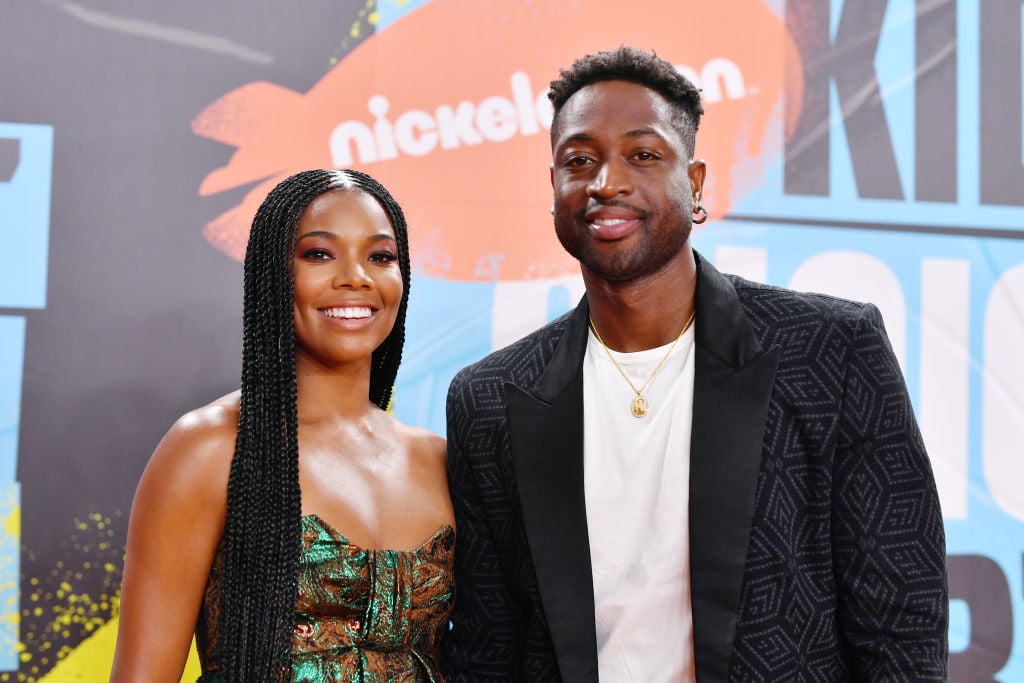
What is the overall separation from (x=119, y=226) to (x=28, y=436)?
675 millimetres

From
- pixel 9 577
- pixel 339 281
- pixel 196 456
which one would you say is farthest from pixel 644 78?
pixel 9 577

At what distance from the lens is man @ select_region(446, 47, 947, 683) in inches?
74.6

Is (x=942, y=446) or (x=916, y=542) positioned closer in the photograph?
(x=916, y=542)

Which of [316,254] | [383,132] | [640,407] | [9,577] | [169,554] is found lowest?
[9,577]

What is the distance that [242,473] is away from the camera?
1948 mm

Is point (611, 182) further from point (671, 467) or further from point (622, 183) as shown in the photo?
point (671, 467)

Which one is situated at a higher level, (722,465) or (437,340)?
(437,340)

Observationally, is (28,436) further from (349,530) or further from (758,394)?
(758,394)

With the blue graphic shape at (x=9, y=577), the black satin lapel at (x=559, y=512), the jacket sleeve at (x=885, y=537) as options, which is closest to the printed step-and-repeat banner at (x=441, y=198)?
the blue graphic shape at (x=9, y=577)

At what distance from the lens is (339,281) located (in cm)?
209

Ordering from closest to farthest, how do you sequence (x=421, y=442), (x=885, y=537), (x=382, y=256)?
(x=885, y=537) → (x=382, y=256) → (x=421, y=442)

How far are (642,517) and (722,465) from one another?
0.21 metres

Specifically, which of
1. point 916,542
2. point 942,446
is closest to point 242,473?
point 916,542

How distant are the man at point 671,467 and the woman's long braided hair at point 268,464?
1.40ft
